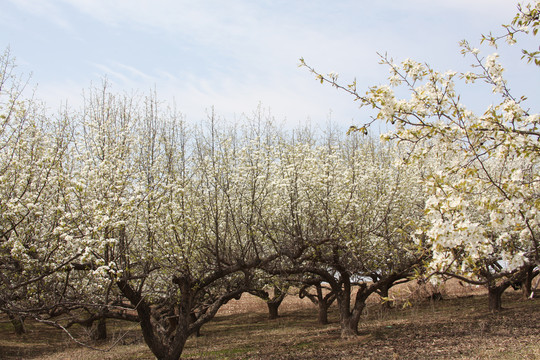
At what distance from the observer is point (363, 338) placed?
658 inches

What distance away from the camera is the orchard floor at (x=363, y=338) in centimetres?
1352

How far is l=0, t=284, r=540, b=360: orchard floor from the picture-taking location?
532 inches

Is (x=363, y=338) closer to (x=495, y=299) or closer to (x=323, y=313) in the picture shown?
(x=323, y=313)

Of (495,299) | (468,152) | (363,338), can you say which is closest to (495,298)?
(495,299)

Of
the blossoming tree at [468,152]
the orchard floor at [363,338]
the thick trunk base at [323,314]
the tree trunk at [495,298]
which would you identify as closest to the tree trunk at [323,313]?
the thick trunk base at [323,314]

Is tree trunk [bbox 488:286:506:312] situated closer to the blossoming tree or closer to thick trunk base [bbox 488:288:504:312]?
thick trunk base [bbox 488:288:504:312]

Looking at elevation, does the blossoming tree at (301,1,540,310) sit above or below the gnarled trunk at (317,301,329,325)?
above

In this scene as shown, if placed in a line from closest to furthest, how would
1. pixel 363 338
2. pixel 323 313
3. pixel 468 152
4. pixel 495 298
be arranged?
pixel 468 152 < pixel 363 338 < pixel 495 298 < pixel 323 313

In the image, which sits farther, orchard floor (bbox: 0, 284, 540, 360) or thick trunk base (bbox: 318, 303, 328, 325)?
thick trunk base (bbox: 318, 303, 328, 325)

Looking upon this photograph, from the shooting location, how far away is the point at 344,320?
17344 millimetres

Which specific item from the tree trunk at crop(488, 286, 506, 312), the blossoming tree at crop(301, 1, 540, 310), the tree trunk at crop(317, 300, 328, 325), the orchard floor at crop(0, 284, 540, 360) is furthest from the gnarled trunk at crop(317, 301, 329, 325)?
the blossoming tree at crop(301, 1, 540, 310)

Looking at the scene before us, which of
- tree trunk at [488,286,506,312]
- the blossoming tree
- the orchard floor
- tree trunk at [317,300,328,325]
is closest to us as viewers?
the blossoming tree

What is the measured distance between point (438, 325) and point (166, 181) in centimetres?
1325

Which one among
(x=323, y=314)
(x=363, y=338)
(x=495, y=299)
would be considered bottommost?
(x=363, y=338)
